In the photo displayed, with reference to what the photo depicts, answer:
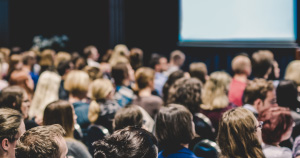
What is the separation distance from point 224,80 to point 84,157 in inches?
71.7

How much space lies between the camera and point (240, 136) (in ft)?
6.49

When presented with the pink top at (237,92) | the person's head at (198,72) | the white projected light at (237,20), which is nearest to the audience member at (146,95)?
the person's head at (198,72)

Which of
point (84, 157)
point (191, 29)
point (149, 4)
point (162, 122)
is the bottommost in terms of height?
point (84, 157)

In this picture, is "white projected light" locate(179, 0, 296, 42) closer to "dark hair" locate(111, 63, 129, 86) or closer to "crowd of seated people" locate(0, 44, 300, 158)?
"crowd of seated people" locate(0, 44, 300, 158)

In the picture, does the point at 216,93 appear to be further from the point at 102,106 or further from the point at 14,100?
the point at 14,100

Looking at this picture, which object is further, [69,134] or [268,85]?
[268,85]

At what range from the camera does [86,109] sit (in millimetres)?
3441

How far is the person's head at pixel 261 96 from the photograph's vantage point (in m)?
3.21

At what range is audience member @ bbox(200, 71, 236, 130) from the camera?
3318 millimetres

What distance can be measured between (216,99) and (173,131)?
1.38 meters

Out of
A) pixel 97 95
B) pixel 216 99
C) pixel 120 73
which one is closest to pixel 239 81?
pixel 216 99

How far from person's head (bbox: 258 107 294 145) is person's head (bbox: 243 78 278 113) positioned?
0.84 m

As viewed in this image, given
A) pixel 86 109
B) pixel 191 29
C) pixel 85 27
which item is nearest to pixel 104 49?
pixel 85 27

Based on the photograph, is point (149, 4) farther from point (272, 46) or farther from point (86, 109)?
point (86, 109)
